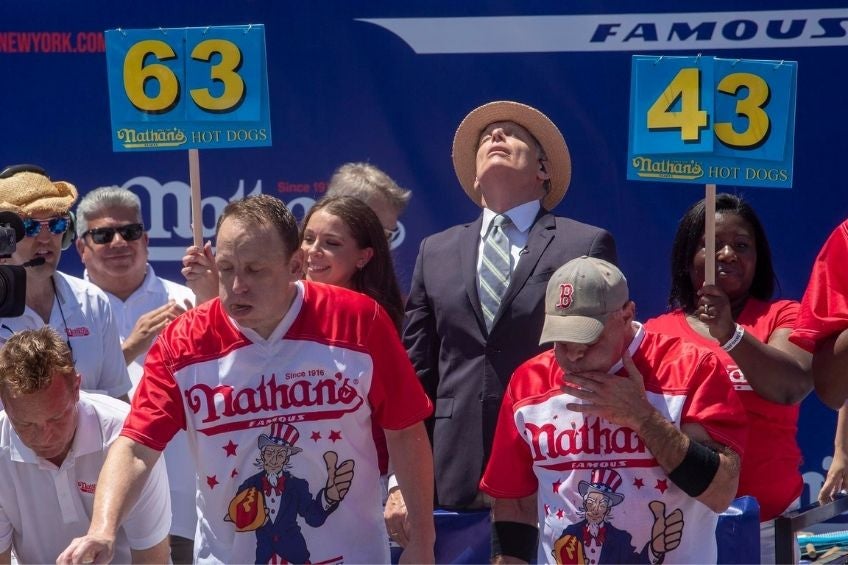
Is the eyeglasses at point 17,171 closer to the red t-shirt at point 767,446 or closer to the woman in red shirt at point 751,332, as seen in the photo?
the woman in red shirt at point 751,332

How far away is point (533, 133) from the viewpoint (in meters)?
4.23

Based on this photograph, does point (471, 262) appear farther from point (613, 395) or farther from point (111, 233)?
point (111, 233)

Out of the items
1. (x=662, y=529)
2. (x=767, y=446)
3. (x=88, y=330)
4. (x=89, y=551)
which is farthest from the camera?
(x=88, y=330)

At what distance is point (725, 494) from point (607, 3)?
8.99 feet

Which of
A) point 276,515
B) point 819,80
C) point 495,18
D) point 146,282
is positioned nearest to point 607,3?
point 495,18

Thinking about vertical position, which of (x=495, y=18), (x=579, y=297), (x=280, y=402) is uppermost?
(x=495, y=18)

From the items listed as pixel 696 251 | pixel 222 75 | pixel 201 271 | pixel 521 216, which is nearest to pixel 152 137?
pixel 222 75

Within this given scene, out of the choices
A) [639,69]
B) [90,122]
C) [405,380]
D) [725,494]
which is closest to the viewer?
[725,494]

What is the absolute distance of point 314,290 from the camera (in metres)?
3.18

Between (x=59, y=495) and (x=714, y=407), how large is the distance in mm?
1829

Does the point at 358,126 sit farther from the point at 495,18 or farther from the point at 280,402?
the point at 280,402

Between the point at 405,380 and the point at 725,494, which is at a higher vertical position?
the point at 405,380

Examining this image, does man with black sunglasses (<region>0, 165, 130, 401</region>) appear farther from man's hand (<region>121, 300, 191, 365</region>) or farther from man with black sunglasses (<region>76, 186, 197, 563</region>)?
man with black sunglasses (<region>76, 186, 197, 563</region>)

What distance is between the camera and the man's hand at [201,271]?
3.86 m
